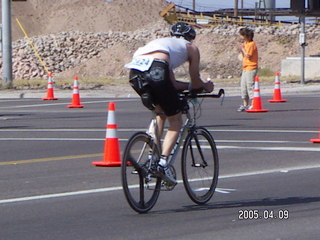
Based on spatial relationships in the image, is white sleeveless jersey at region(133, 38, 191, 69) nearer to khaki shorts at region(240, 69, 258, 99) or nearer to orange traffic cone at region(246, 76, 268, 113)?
orange traffic cone at region(246, 76, 268, 113)

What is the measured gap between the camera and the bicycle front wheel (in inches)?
340

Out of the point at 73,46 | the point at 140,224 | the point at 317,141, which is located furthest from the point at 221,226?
the point at 73,46

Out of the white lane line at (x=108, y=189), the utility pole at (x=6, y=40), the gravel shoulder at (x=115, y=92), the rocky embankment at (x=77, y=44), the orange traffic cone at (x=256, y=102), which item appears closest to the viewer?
the white lane line at (x=108, y=189)

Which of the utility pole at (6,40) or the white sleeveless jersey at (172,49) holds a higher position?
the utility pole at (6,40)

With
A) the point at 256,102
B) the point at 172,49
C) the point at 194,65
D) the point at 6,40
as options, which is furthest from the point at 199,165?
the point at 6,40

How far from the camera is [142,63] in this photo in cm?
810

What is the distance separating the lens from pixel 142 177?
8.18 metres

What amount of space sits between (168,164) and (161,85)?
799mm

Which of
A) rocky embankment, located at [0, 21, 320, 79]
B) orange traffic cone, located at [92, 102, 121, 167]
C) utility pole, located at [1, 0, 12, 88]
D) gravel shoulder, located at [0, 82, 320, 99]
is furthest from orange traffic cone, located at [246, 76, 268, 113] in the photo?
rocky embankment, located at [0, 21, 320, 79]

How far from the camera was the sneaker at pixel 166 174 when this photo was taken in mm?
8180

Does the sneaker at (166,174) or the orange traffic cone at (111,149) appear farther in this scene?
the orange traffic cone at (111,149)

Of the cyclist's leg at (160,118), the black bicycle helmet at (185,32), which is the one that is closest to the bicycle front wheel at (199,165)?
the cyclist's leg at (160,118)
